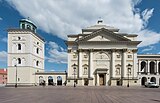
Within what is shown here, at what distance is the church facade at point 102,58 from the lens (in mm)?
67125

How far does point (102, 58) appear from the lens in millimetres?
67812

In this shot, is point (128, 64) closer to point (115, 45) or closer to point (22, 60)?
point (115, 45)

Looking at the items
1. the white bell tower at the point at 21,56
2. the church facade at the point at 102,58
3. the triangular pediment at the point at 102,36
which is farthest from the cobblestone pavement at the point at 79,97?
the triangular pediment at the point at 102,36

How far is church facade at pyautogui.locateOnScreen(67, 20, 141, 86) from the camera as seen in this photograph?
220 feet

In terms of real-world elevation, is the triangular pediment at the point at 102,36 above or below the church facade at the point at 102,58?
above

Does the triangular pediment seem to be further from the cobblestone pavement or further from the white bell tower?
the cobblestone pavement

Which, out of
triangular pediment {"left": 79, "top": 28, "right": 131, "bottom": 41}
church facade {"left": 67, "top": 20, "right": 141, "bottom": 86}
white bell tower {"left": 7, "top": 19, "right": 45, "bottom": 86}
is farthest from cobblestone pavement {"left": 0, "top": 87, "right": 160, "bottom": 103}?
triangular pediment {"left": 79, "top": 28, "right": 131, "bottom": 41}

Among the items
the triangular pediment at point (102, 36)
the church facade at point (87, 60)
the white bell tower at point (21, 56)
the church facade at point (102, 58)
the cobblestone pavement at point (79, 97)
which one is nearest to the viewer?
the cobblestone pavement at point (79, 97)

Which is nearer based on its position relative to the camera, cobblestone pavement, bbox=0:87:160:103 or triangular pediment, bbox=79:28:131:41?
cobblestone pavement, bbox=0:87:160:103

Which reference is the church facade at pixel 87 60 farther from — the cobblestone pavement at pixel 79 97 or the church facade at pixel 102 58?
the cobblestone pavement at pixel 79 97

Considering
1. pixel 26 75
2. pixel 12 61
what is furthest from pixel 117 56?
pixel 12 61

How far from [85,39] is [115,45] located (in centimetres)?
1006

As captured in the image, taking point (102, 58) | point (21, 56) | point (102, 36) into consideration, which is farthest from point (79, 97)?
point (21, 56)

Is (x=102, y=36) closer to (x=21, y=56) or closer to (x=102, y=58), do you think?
(x=102, y=58)
